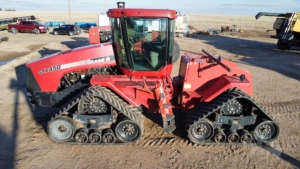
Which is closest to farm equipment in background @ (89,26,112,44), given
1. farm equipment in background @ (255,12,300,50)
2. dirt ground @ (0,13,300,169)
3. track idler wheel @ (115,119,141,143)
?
dirt ground @ (0,13,300,169)

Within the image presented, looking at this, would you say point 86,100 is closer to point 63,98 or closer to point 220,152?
point 63,98

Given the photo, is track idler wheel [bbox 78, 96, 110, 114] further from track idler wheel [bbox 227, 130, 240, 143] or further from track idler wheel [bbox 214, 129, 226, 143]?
track idler wheel [bbox 227, 130, 240, 143]

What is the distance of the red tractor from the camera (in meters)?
4.56

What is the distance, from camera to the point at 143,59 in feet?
15.7

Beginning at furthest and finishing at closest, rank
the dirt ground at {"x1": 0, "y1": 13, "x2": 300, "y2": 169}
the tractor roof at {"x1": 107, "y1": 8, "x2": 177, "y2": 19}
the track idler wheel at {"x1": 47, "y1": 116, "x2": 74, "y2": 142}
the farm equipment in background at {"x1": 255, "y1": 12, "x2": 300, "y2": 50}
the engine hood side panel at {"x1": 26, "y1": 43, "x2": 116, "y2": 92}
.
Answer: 1. the farm equipment in background at {"x1": 255, "y1": 12, "x2": 300, "y2": 50}
2. the engine hood side panel at {"x1": 26, "y1": 43, "x2": 116, "y2": 92}
3. the track idler wheel at {"x1": 47, "y1": 116, "x2": 74, "y2": 142}
4. the dirt ground at {"x1": 0, "y1": 13, "x2": 300, "y2": 169}
5. the tractor roof at {"x1": 107, "y1": 8, "x2": 177, "y2": 19}

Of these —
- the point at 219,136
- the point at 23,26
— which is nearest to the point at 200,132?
the point at 219,136

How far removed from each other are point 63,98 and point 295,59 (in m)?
14.5

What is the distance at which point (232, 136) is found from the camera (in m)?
4.84

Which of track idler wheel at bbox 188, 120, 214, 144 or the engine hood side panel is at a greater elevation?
the engine hood side panel

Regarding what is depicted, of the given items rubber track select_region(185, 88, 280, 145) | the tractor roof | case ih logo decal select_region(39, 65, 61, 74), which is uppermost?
the tractor roof

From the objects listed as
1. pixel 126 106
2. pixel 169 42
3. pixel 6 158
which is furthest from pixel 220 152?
pixel 6 158

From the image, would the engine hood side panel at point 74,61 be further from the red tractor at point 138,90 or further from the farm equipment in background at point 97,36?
the farm equipment in background at point 97,36

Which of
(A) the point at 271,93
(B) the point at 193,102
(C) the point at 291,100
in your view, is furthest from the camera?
(A) the point at 271,93

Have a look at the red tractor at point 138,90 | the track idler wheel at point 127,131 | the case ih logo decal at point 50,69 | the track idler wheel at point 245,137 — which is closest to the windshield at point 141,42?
the red tractor at point 138,90
